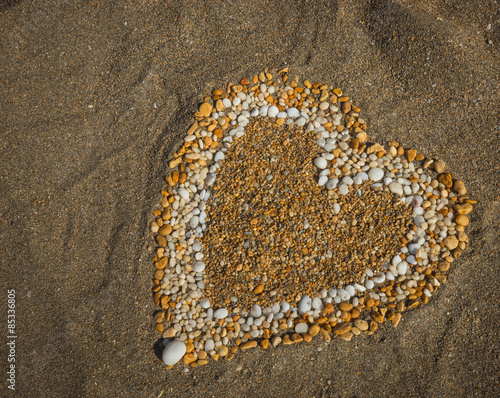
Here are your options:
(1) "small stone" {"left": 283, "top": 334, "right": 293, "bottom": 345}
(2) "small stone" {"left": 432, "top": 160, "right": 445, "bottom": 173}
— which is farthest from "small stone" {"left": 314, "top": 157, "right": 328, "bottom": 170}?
(1) "small stone" {"left": 283, "top": 334, "right": 293, "bottom": 345}

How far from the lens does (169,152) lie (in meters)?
2.16

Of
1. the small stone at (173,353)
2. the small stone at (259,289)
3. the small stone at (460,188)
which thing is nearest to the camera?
the small stone at (173,353)

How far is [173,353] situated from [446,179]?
190 centimetres

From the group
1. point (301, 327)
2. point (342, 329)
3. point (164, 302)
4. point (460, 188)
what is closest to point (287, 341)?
point (301, 327)

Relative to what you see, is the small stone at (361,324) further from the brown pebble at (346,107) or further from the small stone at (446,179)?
the brown pebble at (346,107)

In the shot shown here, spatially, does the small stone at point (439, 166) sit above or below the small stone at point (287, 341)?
above

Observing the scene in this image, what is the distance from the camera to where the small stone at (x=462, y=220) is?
2121mm


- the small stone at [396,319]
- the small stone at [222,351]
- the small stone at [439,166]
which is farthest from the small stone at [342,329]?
the small stone at [439,166]

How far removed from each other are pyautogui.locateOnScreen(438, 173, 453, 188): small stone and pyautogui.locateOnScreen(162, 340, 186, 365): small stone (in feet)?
5.99

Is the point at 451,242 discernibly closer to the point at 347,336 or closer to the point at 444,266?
the point at 444,266

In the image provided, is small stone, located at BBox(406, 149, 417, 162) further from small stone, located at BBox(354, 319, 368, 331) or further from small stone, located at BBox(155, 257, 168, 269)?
small stone, located at BBox(155, 257, 168, 269)

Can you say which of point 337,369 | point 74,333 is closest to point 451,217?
point 337,369

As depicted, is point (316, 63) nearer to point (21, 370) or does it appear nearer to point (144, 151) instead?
point (144, 151)

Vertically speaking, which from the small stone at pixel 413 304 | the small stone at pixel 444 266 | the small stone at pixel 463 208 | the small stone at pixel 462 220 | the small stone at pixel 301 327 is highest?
the small stone at pixel 463 208
